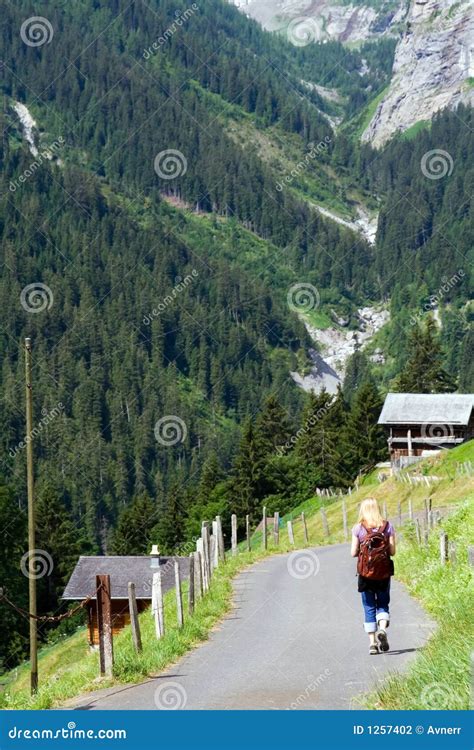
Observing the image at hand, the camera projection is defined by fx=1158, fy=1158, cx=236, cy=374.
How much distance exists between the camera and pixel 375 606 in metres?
16.3

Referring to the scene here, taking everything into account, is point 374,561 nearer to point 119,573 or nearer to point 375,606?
point 375,606

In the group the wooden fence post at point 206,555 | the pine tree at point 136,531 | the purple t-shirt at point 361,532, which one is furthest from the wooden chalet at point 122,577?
the pine tree at point 136,531

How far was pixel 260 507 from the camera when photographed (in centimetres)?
10644

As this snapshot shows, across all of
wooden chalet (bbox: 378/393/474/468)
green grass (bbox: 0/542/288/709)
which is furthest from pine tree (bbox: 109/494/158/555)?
green grass (bbox: 0/542/288/709)

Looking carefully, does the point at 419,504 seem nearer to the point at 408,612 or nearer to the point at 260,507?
the point at 408,612

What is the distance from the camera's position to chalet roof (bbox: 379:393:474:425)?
101750 mm

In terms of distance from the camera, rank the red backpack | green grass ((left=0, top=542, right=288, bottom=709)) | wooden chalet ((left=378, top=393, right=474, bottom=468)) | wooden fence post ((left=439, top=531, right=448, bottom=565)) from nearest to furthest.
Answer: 1. the red backpack
2. green grass ((left=0, top=542, right=288, bottom=709))
3. wooden fence post ((left=439, top=531, right=448, bottom=565))
4. wooden chalet ((left=378, top=393, right=474, bottom=468))

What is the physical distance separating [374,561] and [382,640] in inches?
56.0

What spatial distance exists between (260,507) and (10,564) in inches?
1222

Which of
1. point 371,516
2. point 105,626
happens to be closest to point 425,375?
point 105,626
